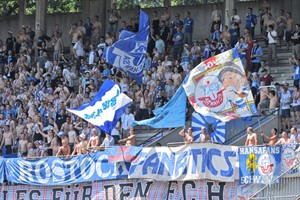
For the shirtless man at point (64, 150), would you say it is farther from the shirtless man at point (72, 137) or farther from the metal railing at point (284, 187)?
the metal railing at point (284, 187)

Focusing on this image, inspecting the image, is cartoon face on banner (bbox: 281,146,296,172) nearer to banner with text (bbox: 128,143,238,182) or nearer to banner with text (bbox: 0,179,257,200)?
banner with text (bbox: 0,179,257,200)

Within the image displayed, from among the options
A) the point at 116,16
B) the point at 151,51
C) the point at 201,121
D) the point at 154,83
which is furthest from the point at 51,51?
the point at 201,121

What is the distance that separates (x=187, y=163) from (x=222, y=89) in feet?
7.04

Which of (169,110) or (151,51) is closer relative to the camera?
(169,110)

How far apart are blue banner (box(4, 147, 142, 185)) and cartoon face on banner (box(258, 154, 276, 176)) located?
3.76 meters

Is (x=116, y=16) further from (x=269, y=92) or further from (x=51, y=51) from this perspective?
(x=269, y=92)

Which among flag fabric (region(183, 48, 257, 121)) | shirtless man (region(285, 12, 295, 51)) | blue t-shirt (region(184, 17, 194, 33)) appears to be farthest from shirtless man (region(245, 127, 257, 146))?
blue t-shirt (region(184, 17, 194, 33))

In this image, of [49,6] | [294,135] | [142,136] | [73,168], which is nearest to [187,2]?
[49,6]

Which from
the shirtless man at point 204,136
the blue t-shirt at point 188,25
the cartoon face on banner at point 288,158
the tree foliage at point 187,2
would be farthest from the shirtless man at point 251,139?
A: the tree foliage at point 187,2

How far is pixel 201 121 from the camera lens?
3206 cm

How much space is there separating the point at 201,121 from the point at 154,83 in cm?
342

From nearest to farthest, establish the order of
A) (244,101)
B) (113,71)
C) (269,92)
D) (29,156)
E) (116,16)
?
(244,101), (269,92), (29,156), (113,71), (116,16)

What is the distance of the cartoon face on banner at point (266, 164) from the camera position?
2731cm

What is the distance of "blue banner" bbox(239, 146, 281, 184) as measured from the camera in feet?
89.6
